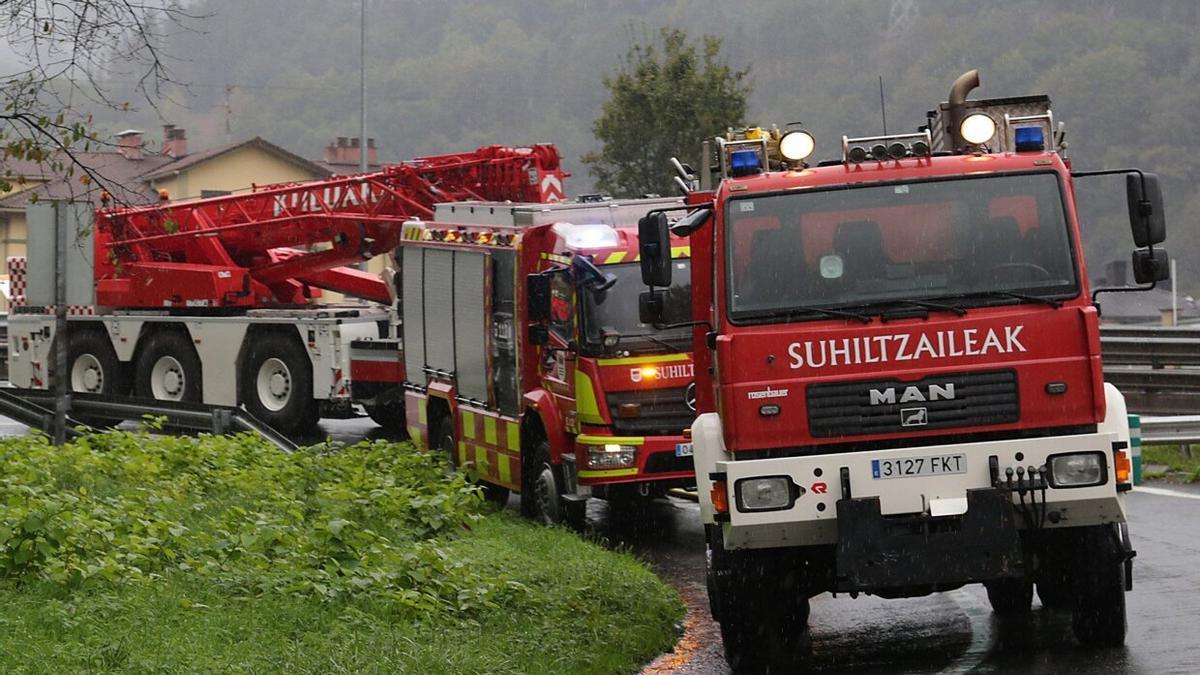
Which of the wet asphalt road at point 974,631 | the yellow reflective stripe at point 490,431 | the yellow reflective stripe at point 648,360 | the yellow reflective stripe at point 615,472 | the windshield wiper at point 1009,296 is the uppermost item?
the windshield wiper at point 1009,296

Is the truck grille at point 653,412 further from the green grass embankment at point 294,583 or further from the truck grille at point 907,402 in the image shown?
the truck grille at point 907,402

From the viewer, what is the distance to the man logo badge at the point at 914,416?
8359mm

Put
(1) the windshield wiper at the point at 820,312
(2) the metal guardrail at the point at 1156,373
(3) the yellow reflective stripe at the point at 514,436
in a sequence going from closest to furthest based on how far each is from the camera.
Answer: (1) the windshield wiper at the point at 820,312 → (3) the yellow reflective stripe at the point at 514,436 → (2) the metal guardrail at the point at 1156,373

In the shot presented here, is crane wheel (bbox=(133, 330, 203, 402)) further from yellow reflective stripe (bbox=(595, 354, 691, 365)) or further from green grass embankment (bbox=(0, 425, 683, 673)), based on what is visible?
yellow reflective stripe (bbox=(595, 354, 691, 365))

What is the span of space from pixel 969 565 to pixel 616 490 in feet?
17.7

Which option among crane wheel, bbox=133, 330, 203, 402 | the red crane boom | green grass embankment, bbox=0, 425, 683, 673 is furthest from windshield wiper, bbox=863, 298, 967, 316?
crane wheel, bbox=133, 330, 203, 402

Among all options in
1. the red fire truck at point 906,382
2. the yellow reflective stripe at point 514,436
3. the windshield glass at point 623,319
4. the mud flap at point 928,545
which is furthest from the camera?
the yellow reflective stripe at point 514,436

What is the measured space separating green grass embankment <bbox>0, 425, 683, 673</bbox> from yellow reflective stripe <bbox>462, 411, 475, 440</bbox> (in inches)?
84.4

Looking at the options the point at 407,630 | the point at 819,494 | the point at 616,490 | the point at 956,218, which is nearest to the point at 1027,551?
the point at 819,494

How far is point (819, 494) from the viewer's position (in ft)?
27.2

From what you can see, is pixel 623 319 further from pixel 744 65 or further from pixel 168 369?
pixel 744 65

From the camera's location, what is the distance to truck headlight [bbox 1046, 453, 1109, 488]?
8211mm

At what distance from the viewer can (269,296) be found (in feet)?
78.0

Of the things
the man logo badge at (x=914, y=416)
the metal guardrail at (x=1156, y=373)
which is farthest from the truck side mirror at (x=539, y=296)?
the metal guardrail at (x=1156, y=373)
